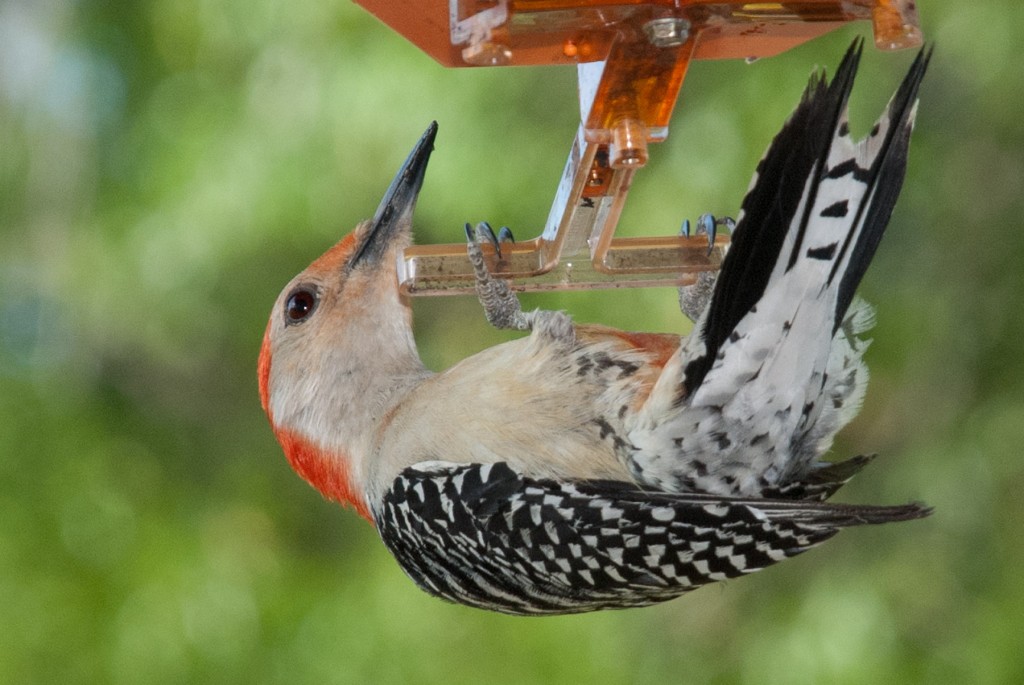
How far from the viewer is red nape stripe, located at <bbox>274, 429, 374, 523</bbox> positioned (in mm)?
3025

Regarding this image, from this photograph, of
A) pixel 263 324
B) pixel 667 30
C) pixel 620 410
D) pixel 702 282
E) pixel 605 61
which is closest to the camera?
pixel 667 30

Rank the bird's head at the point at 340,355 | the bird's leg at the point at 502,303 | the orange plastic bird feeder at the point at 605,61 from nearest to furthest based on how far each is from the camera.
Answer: the orange plastic bird feeder at the point at 605,61, the bird's leg at the point at 502,303, the bird's head at the point at 340,355

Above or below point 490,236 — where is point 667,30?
above

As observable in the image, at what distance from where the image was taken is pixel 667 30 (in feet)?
7.02

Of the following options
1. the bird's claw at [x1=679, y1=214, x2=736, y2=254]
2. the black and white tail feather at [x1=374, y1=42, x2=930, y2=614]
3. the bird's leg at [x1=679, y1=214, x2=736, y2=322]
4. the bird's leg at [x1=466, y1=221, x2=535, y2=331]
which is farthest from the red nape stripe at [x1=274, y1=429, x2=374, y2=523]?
the bird's claw at [x1=679, y1=214, x2=736, y2=254]

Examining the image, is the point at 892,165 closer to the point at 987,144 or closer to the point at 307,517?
the point at 987,144

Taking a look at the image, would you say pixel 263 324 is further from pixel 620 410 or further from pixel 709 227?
pixel 709 227

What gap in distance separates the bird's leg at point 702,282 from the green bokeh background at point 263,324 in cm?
137

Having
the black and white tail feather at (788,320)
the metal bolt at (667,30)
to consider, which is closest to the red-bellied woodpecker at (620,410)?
the black and white tail feather at (788,320)

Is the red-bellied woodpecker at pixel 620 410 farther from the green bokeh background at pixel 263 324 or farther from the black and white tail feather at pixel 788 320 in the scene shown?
the green bokeh background at pixel 263 324

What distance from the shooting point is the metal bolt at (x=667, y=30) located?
2.13 metres

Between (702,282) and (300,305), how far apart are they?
0.94 meters

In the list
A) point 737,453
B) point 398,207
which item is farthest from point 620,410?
point 398,207

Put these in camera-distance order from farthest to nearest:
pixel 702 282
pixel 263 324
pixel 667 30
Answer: pixel 263 324 < pixel 702 282 < pixel 667 30
